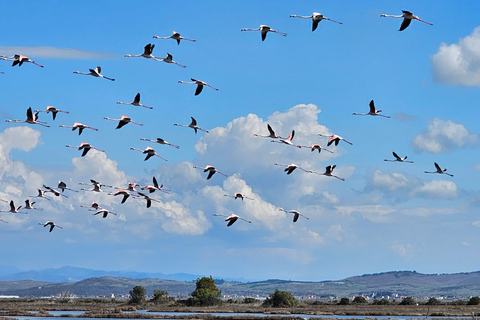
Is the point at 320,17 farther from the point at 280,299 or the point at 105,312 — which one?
the point at 280,299

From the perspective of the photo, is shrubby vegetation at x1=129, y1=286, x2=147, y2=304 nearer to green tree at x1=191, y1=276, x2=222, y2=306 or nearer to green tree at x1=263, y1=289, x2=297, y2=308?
green tree at x1=191, y1=276, x2=222, y2=306

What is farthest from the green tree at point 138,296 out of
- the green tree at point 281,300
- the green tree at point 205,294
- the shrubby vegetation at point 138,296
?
the green tree at point 281,300

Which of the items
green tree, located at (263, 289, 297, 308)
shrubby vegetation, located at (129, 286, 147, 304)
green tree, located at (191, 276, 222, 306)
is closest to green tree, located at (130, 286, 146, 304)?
shrubby vegetation, located at (129, 286, 147, 304)

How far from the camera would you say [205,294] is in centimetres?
12888

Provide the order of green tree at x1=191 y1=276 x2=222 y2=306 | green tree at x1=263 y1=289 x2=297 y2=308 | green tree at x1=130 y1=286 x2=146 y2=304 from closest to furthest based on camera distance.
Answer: green tree at x1=263 y1=289 x2=297 y2=308
green tree at x1=191 y1=276 x2=222 y2=306
green tree at x1=130 y1=286 x2=146 y2=304

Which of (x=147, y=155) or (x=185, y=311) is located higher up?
(x=147, y=155)

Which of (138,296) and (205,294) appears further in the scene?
(138,296)

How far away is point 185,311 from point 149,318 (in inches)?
789

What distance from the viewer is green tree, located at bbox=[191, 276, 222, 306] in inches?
5084

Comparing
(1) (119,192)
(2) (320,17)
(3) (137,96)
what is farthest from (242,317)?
(2) (320,17)

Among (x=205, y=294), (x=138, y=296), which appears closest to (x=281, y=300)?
(x=205, y=294)

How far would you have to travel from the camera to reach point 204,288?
131 meters

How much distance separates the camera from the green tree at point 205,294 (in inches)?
5084

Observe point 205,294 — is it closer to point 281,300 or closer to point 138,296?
point 281,300
